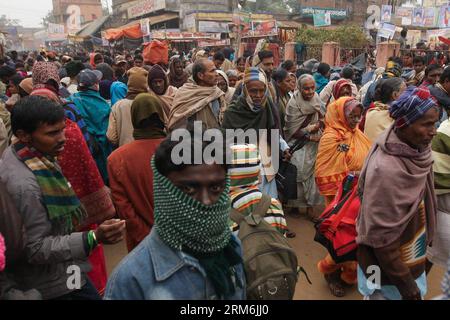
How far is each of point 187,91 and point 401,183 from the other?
2.58 metres

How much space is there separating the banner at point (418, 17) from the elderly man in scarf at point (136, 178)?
99.2 feet

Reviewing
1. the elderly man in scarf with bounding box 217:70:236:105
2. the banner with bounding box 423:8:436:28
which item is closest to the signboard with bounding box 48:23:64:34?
the banner with bounding box 423:8:436:28

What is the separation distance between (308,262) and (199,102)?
79.2 inches

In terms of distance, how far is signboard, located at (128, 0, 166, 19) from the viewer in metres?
29.2

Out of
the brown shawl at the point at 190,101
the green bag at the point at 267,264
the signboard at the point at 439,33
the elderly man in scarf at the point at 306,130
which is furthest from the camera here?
the signboard at the point at 439,33

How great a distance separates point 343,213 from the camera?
2830 mm

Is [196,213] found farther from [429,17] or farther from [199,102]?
[429,17]

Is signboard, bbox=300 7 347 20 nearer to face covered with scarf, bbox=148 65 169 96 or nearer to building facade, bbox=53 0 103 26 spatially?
face covered with scarf, bbox=148 65 169 96

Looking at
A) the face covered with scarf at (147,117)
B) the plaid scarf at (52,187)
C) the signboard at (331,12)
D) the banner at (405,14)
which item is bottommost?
the plaid scarf at (52,187)

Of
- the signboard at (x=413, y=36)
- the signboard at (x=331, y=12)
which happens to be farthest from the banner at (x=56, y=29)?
the signboard at (x=413, y=36)

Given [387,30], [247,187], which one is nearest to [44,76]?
[247,187]

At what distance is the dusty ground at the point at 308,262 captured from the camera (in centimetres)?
341

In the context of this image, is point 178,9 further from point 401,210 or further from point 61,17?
point 61,17

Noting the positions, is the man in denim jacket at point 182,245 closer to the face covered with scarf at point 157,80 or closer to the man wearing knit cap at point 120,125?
the man wearing knit cap at point 120,125
